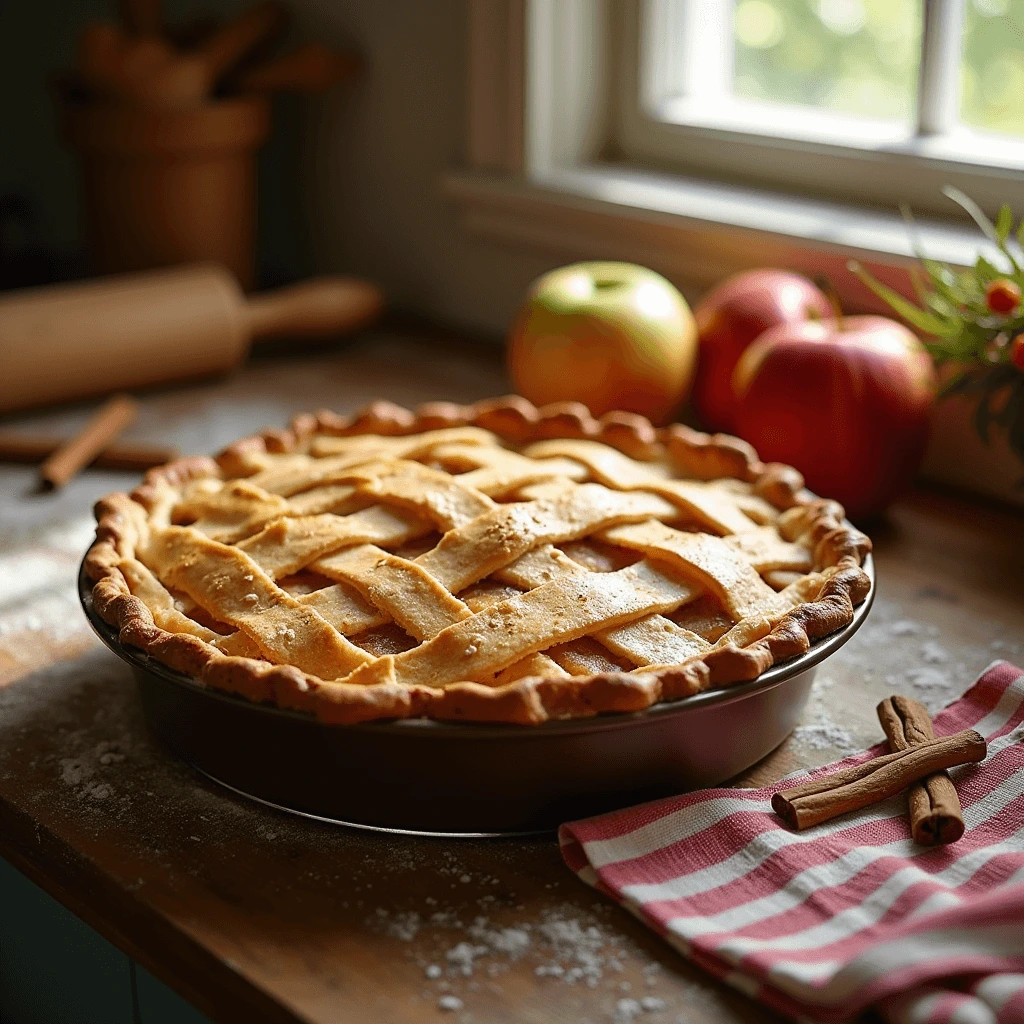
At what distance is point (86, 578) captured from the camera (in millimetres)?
1064

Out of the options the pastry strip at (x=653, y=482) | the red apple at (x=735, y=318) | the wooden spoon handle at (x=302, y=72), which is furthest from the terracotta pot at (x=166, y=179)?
the pastry strip at (x=653, y=482)

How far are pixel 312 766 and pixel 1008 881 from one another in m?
0.47

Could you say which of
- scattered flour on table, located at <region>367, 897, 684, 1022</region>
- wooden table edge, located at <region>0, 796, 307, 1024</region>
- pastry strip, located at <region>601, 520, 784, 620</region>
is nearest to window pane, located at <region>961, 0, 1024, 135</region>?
pastry strip, located at <region>601, 520, 784, 620</region>

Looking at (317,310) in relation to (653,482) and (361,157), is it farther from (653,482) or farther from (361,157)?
(653,482)

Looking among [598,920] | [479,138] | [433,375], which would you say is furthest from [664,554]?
[479,138]

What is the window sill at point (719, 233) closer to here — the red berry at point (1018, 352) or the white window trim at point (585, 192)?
the white window trim at point (585, 192)

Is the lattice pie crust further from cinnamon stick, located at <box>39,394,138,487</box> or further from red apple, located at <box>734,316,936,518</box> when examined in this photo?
cinnamon stick, located at <box>39,394,138,487</box>

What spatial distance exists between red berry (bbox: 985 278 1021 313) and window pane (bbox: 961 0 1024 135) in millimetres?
445

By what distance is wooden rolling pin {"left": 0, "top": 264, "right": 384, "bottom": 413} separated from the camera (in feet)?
5.80

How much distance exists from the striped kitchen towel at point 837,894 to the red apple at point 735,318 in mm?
698

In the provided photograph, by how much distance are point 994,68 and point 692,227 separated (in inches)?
16.6

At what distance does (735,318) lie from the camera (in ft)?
5.28

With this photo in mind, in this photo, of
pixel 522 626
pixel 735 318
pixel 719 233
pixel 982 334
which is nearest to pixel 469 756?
pixel 522 626

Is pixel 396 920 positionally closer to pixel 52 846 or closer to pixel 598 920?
pixel 598 920
